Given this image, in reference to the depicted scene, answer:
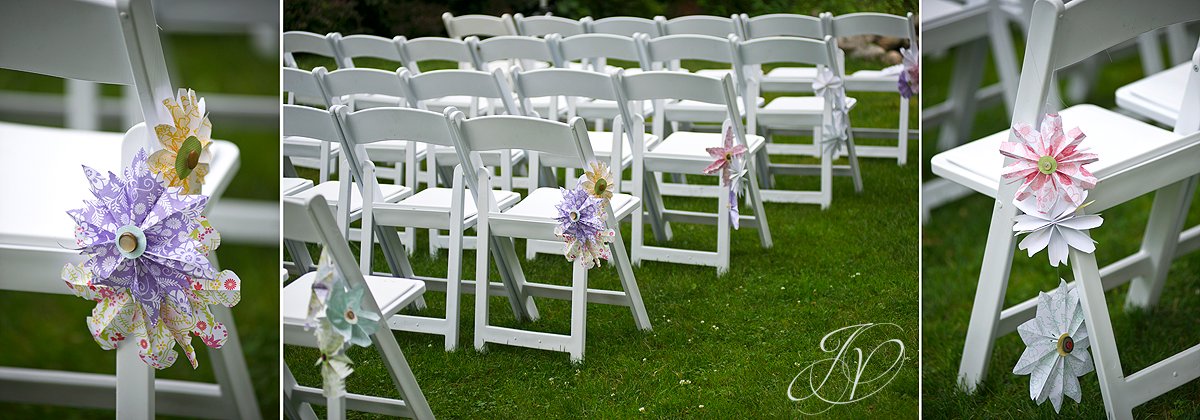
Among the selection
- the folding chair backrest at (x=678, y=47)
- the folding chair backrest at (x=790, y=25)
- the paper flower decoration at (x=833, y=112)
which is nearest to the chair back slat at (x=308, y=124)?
the folding chair backrest at (x=678, y=47)

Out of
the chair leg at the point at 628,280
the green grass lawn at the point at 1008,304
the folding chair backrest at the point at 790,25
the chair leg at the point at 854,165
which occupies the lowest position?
the green grass lawn at the point at 1008,304

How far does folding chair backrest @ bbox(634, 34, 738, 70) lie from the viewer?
7.82 ft

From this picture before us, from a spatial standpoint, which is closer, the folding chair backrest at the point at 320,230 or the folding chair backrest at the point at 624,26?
the folding chair backrest at the point at 320,230

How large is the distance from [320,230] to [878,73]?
1.20 m

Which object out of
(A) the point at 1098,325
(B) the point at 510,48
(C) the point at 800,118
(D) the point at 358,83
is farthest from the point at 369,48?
(A) the point at 1098,325

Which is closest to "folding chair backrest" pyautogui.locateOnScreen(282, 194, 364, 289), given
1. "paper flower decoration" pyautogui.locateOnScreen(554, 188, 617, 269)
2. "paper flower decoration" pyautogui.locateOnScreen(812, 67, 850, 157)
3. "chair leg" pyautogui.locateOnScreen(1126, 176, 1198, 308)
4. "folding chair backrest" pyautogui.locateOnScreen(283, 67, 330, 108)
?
"folding chair backrest" pyautogui.locateOnScreen(283, 67, 330, 108)

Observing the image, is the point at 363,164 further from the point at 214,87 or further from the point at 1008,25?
the point at 1008,25

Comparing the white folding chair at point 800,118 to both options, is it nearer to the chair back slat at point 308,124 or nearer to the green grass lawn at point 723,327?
the green grass lawn at point 723,327

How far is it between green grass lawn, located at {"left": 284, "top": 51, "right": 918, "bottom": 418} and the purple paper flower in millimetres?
316

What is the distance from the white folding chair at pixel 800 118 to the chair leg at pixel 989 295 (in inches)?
11.8

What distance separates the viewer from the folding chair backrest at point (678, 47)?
2385 millimetres

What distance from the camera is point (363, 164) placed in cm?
222

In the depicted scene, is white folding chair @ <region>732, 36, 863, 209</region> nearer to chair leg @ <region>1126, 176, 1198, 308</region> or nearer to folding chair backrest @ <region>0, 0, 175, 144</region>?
chair leg @ <region>1126, 176, 1198, 308</region>

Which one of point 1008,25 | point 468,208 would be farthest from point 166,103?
point 1008,25
